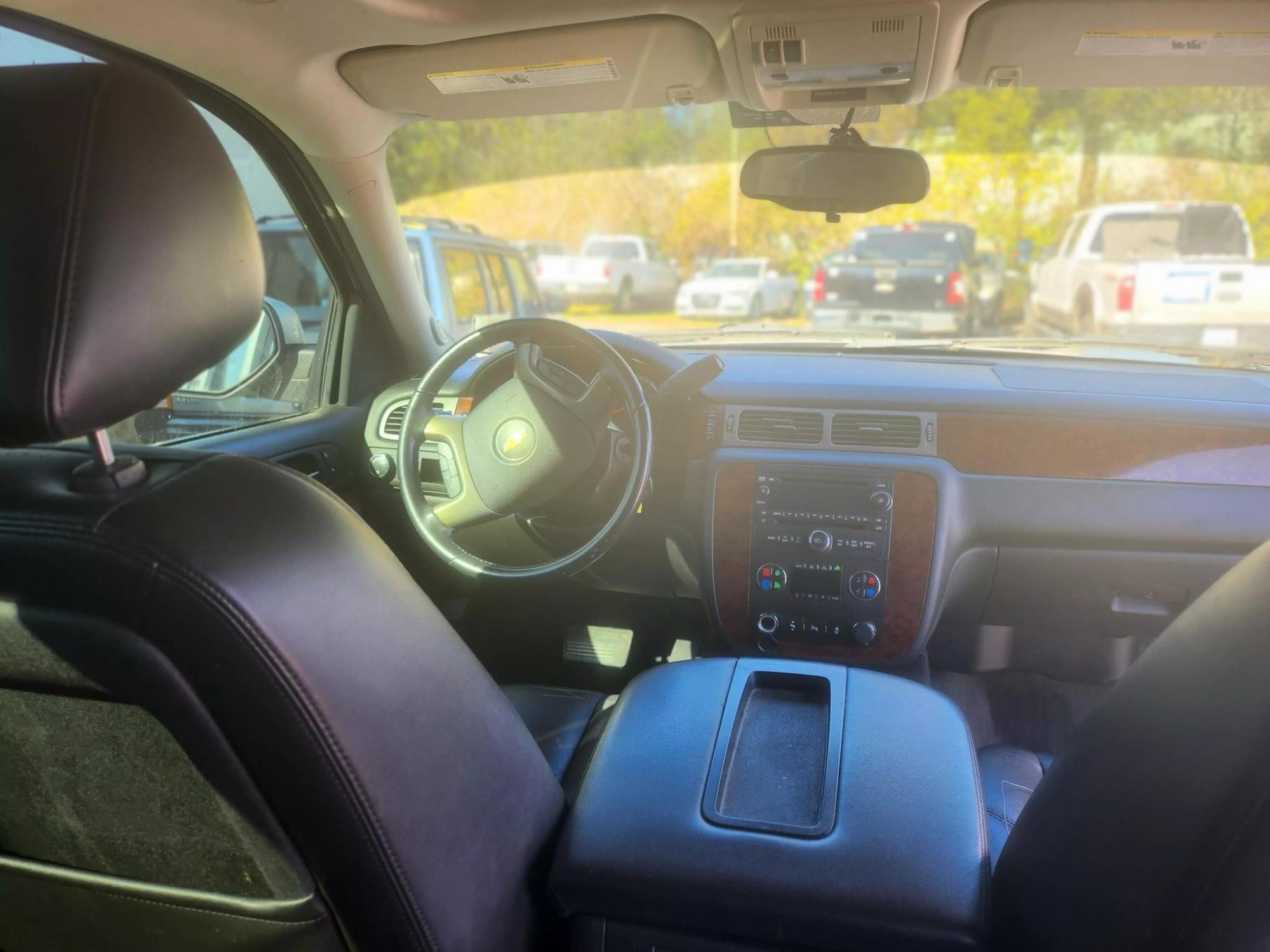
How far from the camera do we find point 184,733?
1.10 metres

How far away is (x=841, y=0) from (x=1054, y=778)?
1827 millimetres

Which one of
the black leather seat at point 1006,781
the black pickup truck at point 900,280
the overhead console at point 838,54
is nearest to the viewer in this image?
the black leather seat at point 1006,781

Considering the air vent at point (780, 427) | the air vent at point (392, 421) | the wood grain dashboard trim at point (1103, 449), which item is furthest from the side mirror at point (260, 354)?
the wood grain dashboard trim at point (1103, 449)

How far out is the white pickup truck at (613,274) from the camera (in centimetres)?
1113

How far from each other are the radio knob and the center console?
1.09 m

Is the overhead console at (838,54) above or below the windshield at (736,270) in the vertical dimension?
above

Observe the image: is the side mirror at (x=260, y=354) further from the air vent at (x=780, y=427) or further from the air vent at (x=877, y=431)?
the air vent at (x=877, y=431)

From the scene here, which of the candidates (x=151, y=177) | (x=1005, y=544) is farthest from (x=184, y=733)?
(x=1005, y=544)

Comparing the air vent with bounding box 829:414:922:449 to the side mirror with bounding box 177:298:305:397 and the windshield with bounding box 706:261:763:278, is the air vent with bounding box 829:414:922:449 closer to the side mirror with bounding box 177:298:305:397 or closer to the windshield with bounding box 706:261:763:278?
the side mirror with bounding box 177:298:305:397

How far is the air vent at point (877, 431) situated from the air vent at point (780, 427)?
52 millimetres

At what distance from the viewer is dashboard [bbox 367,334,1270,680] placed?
9.54ft

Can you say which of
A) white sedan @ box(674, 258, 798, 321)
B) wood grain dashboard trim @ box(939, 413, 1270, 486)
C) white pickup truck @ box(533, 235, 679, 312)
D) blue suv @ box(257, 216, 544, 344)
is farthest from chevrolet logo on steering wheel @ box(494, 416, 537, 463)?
white sedan @ box(674, 258, 798, 321)

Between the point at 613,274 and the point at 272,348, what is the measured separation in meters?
9.35

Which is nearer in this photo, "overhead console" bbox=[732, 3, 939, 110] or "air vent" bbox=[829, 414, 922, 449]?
"overhead console" bbox=[732, 3, 939, 110]
